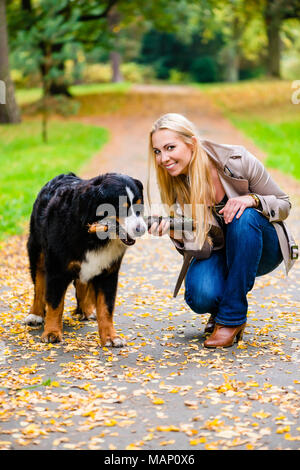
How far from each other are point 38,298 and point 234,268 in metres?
1.68

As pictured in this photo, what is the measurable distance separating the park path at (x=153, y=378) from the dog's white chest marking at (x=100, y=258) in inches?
23.0

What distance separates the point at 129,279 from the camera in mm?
6660

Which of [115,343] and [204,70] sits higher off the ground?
[204,70]

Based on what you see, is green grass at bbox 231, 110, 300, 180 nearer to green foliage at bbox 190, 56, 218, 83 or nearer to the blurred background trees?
the blurred background trees

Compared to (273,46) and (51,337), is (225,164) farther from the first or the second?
(273,46)

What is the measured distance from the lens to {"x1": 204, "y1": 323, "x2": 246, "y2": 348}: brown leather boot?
14.5 feet

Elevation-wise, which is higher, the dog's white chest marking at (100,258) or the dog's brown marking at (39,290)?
the dog's white chest marking at (100,258)

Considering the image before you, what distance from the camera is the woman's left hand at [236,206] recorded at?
14.3 ft

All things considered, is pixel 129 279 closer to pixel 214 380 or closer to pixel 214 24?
pixel 214 380

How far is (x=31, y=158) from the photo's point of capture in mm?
14852

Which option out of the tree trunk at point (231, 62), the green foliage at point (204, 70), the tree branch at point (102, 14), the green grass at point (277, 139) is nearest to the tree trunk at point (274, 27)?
the green grass at point (277, 139)

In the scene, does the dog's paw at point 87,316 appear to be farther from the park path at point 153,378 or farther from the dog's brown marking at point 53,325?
the dog's brown marking at point 53,325

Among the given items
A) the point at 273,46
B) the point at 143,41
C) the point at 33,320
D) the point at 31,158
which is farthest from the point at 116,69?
the point at 33,320

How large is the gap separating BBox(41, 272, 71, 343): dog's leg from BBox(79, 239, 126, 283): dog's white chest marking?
7.6 inches
